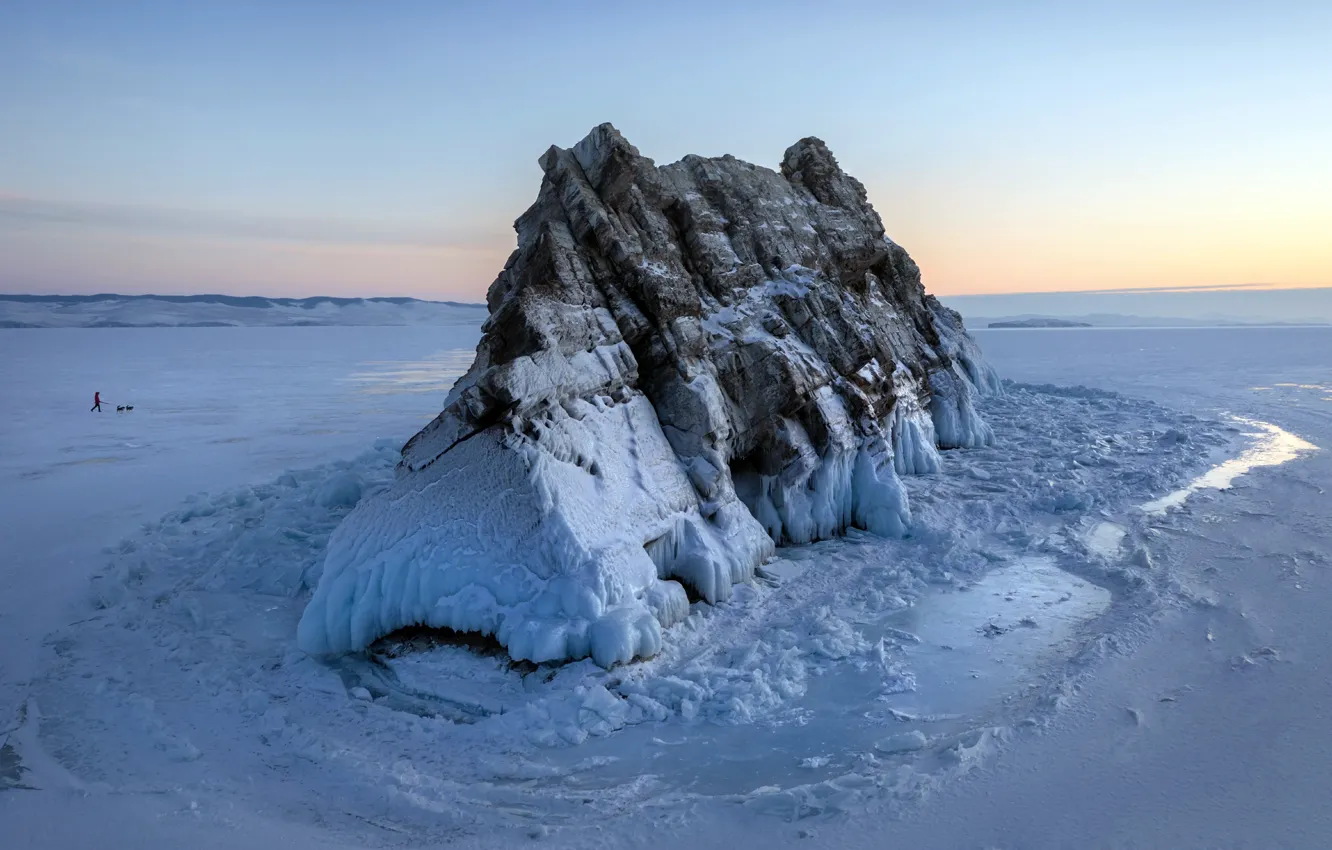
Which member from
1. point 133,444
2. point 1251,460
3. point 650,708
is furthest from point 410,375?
point 650,708

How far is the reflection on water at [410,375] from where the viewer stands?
31066 millimetres

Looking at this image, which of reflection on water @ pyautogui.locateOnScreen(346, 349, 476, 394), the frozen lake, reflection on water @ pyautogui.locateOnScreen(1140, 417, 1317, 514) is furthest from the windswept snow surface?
reflection on water @ pyautogui.locateOnScreen(346, 349, 476, 394)

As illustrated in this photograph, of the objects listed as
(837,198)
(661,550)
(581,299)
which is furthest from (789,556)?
(837,198)

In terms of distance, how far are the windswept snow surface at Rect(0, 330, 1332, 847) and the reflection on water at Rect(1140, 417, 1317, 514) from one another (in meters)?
2.08

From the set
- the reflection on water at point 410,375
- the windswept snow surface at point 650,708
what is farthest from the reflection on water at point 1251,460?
the reflection on water at point 410,375

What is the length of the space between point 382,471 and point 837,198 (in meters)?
10.2

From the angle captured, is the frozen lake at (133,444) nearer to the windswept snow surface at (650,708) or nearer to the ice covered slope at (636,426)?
the windswept snow surface at (650,708)

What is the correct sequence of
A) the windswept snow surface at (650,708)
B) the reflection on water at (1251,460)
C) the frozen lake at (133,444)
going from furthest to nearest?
the reflection on water at (1251,460)
the frozen lake at (133,444)
the windswept snow surface at (650,708)

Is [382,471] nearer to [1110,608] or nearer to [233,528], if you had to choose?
[233,528]

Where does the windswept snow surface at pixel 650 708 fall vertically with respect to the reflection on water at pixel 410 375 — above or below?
below

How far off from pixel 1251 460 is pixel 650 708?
15.0 metres

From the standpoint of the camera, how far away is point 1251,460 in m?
15.8

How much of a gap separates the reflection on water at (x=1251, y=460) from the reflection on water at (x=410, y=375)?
19.9 m

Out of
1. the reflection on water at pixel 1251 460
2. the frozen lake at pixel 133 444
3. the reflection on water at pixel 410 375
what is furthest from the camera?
the reflection on water at pixel 410 375
